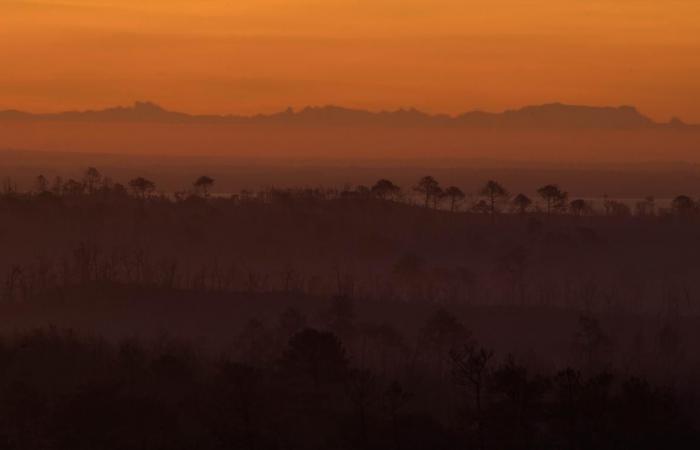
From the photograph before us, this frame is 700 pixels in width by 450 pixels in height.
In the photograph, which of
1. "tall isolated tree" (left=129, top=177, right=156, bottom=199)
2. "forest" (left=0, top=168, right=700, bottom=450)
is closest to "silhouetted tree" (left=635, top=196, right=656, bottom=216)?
"forest" (left=0, top=168, right=700, bottom=450)

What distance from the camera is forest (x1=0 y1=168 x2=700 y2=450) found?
56875 mm

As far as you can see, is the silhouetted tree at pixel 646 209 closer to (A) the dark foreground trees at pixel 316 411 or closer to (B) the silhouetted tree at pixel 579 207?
(B) the silhouetted tree at pixel 579 207

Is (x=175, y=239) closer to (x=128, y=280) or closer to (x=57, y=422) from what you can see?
(x=128, y=280)

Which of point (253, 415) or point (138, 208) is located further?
point (138, 208)

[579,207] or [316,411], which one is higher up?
[579,207]

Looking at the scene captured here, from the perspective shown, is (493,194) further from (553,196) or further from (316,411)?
(316,411)

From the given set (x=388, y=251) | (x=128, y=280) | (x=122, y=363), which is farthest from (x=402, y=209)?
(x=122, y=363)

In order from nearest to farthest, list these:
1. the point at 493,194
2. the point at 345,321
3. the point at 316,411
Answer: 1. the point at 316,411
2. the point at 345,321
3. the point at 493,194

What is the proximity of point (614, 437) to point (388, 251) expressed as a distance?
106024 millimetres

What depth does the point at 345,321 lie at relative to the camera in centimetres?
9888

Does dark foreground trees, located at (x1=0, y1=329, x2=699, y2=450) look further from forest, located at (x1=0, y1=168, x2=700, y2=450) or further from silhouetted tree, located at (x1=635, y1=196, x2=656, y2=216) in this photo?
silhouetted tree, located at (x1=635, y1=196, x2=656, y2=216)

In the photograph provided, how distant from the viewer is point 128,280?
134 meters

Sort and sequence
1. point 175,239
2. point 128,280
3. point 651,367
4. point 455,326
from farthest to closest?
point 175,239, point 128,280, point 455,326, point 651,367

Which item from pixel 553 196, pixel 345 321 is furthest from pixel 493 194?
pixel 345 321
